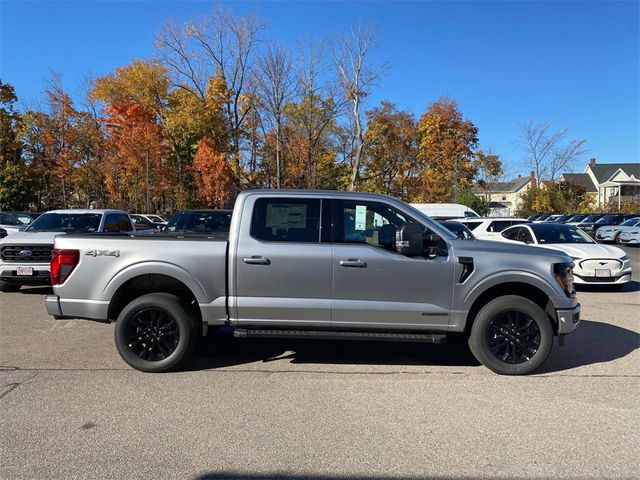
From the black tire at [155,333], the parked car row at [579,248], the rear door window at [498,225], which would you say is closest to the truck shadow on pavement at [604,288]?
the parked car row at [579,248]

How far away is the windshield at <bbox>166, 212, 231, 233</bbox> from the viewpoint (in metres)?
11.8

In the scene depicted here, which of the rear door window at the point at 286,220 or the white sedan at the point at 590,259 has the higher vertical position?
the rear door window at the point at 286,220

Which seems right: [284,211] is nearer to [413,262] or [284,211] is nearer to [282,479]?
[413,262]

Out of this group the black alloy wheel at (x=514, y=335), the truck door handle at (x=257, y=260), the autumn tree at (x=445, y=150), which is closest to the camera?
the truck door handle at (x=257, y=260)

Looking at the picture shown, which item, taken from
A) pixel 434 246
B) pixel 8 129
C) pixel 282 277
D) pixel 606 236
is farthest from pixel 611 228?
pixel 8 129

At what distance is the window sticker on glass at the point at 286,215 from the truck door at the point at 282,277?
8 cm

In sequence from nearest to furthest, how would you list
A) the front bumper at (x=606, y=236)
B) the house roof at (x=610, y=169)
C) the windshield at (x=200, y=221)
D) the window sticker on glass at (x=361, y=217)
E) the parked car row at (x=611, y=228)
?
the window sticker on glass at (x=361, y=217) < the windshield at (x=200, y=221) < the parked car row at (x=611, y=228) < the front bumper at (x=606, y=236) < the house roof at (x=610, y=169)

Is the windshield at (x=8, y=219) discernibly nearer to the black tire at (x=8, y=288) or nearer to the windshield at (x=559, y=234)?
the black tire at (x=8, y=288)

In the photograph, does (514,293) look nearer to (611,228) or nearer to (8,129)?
(611,228)

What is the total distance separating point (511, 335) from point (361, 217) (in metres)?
2.05

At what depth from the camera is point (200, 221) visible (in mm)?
12094

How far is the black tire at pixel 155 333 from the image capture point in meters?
5.30

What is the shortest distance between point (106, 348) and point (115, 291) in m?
1.37

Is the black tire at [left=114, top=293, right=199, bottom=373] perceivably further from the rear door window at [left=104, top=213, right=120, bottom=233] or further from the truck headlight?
the rear door window at [left=104, top=213, right=120, bottom=233]
